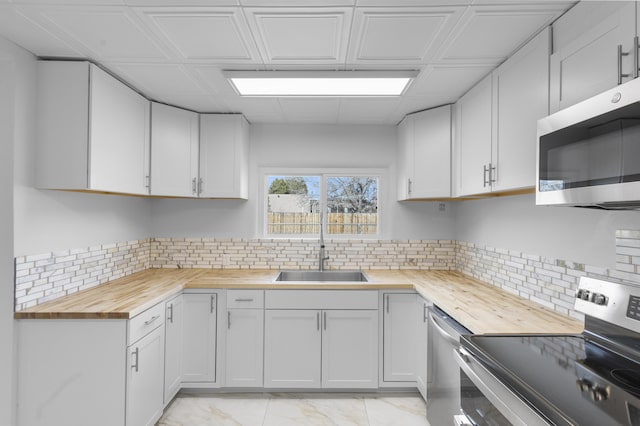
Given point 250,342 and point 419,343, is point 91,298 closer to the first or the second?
point 250,342

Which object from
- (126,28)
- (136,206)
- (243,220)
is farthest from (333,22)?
(136,206)

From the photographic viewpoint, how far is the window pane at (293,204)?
339cm

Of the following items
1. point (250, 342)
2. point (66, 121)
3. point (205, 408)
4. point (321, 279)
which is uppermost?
point (66, 121)

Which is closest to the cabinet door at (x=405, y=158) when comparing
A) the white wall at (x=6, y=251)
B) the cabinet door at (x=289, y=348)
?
the cabinet door at (x=289, y=348)

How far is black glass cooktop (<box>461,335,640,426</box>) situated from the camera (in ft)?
2.99

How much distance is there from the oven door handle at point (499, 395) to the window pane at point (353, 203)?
6.54 feet

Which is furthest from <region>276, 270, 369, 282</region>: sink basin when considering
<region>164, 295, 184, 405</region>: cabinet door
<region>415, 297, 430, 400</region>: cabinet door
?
<region>164, 295, 184, 405</region>: cabinet door

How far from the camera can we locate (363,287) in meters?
2.61

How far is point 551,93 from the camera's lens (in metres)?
1.53

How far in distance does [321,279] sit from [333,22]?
2239 millimetres

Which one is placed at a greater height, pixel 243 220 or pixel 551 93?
pixel 551 93

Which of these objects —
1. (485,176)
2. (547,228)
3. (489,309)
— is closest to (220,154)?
(485,176)

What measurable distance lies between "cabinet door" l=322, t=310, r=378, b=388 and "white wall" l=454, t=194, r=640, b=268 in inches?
44.5

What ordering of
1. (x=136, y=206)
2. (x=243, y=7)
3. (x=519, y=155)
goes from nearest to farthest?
(x=243, y=7) → (x=519, y=155) → (x=136, y=206)
